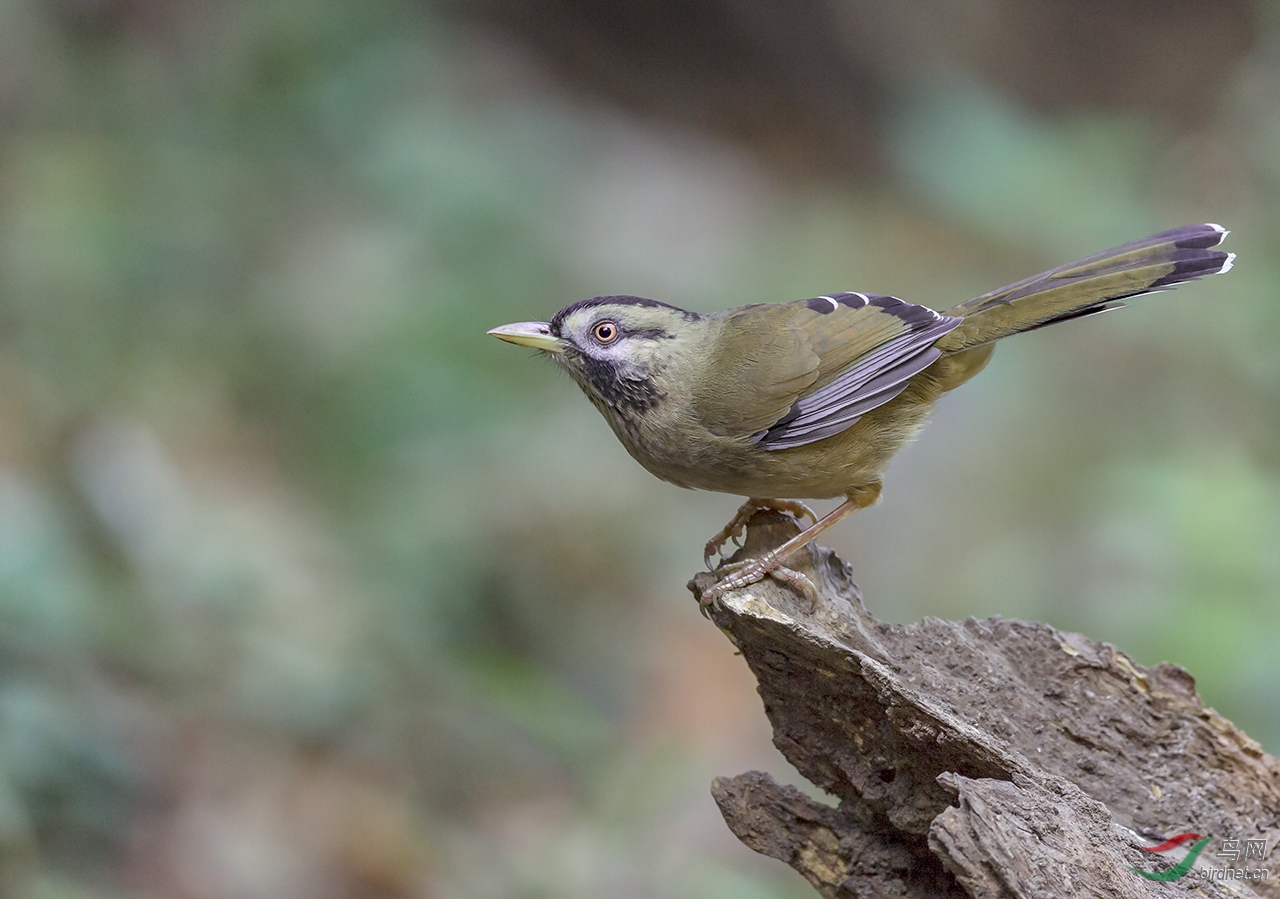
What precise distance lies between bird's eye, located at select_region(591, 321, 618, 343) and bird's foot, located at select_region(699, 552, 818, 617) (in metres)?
1.19

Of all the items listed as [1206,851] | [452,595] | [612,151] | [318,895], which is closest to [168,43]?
[612,151]

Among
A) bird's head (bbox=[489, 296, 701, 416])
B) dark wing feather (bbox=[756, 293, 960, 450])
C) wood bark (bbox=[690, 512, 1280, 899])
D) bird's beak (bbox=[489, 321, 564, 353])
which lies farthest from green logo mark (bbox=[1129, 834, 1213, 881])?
bird's beak (bbox=[489, 321, 564, 353])

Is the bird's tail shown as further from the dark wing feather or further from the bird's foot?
the bird's foot

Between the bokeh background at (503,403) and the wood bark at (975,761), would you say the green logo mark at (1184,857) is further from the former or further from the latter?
the bokeh background at (503,403)

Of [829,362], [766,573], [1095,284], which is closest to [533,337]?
[829,362]

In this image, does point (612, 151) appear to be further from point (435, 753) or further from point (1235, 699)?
point (1235, 699)

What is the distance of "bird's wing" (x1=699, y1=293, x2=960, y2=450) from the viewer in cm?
464

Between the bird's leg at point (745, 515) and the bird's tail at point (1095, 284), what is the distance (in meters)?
0.91

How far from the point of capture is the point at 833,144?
13.9 m

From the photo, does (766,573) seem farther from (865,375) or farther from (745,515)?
(865,375)

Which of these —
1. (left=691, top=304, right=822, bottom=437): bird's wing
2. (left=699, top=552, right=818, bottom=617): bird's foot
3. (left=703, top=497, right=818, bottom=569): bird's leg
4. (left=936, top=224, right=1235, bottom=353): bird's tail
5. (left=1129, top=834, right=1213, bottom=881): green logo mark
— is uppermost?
(left=936, top=224, right=1235, bottom=353): bird's tail

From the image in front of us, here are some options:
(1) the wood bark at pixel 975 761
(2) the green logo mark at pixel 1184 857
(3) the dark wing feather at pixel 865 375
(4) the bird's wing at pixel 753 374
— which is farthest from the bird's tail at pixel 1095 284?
(2) the green logo mark at pixel 1184 857

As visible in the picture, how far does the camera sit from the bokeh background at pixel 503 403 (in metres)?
6.05

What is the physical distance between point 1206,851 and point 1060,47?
13070mm
